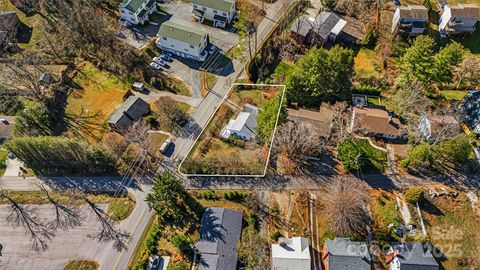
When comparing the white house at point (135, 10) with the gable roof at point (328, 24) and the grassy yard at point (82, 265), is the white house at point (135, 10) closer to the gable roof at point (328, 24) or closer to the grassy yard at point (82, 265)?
the gable roof at point (328, 24)

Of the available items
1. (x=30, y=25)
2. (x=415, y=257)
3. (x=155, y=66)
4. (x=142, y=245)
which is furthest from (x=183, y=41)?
(x=415, y=257)

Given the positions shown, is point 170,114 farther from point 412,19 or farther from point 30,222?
point 412,19

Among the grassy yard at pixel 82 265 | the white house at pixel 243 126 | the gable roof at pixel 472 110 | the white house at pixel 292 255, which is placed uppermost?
the gable roof at pixel 472 110

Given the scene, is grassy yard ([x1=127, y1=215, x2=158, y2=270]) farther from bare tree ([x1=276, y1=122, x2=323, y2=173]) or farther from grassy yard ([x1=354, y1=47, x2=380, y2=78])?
grassy yard ([x1=354, y1=47, x2=380, y2=78])

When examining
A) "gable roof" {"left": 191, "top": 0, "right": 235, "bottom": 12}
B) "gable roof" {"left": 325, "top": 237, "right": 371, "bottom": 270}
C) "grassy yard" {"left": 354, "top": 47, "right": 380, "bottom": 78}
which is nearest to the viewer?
"gable roof" {"left": 325, "top": 237, "right": 371, "bottom": 270}

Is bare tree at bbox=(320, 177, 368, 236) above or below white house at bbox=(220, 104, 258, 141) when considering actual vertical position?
below

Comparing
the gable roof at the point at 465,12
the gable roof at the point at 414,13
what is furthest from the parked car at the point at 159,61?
the gable roof at the point at 465,12

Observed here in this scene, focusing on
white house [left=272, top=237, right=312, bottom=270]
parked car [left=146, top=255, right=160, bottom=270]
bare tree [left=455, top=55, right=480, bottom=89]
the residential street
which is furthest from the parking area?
bare tree [left=455, top=55, right=480, bottom=89]

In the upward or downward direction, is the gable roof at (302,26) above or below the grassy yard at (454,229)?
above
